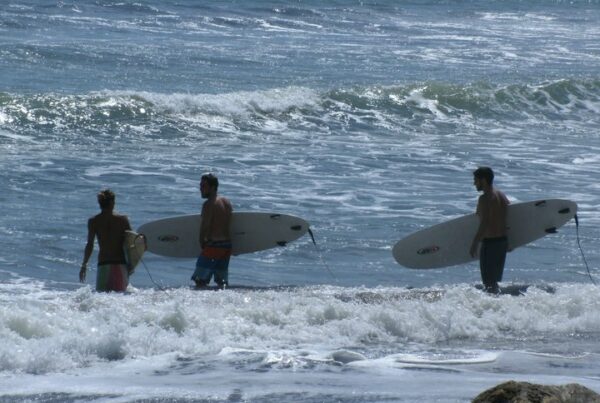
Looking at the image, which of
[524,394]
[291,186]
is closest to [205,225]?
[524,394]

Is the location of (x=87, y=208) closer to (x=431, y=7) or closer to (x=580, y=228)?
(x=580, y=228)

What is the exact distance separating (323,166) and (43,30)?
659 inches

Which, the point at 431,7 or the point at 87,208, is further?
the point at 431,7

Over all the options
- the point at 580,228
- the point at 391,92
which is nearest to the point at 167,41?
the point at 391,92

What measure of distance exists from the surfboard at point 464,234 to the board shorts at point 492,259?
0.46 meters

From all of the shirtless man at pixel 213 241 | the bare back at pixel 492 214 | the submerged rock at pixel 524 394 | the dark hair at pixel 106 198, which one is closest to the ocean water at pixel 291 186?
the shirtless man at pixel 213 241

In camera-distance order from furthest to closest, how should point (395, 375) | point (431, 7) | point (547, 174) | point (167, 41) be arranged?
point (431, 7) < point (167, 41) < point (547, 174) < point (395, 375)

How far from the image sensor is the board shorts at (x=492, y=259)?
38.1 ft

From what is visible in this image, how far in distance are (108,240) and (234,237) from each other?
1.56m

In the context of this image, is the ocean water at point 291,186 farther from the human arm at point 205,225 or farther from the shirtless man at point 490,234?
the human arm at point 205,225

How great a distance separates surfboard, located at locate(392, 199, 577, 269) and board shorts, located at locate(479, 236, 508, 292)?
0.46 m

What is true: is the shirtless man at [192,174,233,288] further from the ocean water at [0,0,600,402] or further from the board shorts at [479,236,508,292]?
the board shorts at [479,236,508,292]

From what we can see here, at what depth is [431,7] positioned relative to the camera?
4684 centimetres

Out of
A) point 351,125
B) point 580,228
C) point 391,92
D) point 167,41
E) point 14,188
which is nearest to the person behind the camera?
point 580,228
